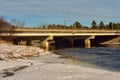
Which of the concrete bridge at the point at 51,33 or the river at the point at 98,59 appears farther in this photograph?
the concrete bridge at the point at 51,33

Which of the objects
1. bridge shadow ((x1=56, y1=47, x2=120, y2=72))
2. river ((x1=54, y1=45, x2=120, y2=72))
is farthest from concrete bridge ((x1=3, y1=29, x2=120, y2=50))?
bridge shadow ((x1=56, y1=47, x2=120, y2=72))

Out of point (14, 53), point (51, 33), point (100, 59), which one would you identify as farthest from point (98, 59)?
point (51, 33)

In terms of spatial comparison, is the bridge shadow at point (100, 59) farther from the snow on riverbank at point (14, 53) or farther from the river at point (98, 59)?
the snow on riverbank at point (14, 53)

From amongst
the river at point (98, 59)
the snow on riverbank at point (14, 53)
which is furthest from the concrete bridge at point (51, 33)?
the snow on riverbank at point (14, 53)

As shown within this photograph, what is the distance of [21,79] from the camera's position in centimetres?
2567

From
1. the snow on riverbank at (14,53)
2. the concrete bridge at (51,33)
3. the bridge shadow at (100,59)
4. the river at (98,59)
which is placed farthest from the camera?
the concrete bridge at (51,33)

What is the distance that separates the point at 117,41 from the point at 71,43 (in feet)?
74.8

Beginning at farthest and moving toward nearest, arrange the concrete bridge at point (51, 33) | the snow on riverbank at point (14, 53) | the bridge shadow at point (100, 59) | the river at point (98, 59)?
the concrete bridge at point (51, 33) < the snow on riverbank at point (14, 53) < the river at point (98, 59) < the bridge shadow at point (100, 59)

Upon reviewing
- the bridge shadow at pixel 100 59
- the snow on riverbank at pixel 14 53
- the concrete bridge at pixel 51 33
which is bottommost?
the bridge shadow at pixel 100 59

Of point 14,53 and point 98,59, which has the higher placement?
point 14,53

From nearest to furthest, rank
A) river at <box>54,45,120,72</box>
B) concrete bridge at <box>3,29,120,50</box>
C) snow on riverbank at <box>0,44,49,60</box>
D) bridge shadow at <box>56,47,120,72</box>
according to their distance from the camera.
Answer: bridge shadow at <box>56,47,120,72</box> → river at <box>54,45,120,72</box> → snow on riverbank at <box>0,44,49,60</box> → concrete bridge at <box>3,29,120,50</box>

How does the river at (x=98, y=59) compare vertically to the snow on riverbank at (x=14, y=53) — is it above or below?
below

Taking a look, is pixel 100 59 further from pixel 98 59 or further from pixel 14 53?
pixel 14 53

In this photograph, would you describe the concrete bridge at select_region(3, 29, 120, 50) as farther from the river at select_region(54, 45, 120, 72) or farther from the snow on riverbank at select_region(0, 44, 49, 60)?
the snow on riverbank at select_region(0, 44, 49, 60)
